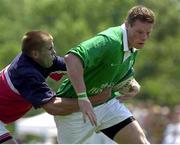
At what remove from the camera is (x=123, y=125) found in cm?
763

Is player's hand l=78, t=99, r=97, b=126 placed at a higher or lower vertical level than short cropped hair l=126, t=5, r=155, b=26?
lower

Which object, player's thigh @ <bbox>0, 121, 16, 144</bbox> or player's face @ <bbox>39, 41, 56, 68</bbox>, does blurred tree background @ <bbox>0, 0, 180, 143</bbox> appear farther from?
player's thigh @ <bbox>0, 121, 16, 144</bbox>

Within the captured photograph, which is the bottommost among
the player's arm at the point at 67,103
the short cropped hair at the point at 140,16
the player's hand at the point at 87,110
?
the player's arm at the point at 67,103

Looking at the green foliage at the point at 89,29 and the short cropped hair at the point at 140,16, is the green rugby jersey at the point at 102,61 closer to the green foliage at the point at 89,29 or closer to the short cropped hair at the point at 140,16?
the short cropped hair at the point at 140,16

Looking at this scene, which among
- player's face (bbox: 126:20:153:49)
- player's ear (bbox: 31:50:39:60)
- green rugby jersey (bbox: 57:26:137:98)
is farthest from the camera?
player's ear (bbox: 31:50:39:60)

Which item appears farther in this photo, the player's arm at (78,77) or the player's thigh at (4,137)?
the player's thigh at (4,137)

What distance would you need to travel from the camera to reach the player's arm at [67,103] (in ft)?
23.1

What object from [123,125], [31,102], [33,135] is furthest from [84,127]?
[33,135]

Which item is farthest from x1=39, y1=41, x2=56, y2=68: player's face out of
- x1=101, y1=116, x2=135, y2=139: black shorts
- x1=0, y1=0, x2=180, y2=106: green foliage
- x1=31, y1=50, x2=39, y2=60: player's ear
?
x1=0, y1=0, x2=180, y2=106: green foliage

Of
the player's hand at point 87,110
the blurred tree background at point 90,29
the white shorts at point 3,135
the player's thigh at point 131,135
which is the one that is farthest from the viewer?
the blurred tree background at point 90,29

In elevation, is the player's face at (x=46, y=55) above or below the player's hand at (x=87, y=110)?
above

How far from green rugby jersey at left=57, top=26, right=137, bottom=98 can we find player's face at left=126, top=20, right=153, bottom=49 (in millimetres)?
71

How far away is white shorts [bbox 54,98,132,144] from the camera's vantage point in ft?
24.8

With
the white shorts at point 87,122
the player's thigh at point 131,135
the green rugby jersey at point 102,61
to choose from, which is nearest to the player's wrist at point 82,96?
the green rugby jersey at point 102,61
